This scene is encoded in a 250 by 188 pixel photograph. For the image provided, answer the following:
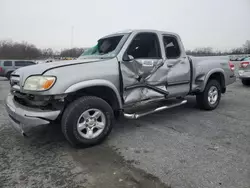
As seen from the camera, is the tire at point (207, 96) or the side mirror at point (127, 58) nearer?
the side mirror at point (127, 58)

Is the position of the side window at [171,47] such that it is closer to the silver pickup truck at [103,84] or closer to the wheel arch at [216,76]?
the silver pickup truck at [103,84]

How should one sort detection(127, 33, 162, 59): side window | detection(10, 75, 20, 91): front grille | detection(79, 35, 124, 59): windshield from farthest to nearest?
detection(127, 33, 162, 59): side window, detection(79, 35, 124, 59): windshield, detection(10, 75, 20, 91): front grille

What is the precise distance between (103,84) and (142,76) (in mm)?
901

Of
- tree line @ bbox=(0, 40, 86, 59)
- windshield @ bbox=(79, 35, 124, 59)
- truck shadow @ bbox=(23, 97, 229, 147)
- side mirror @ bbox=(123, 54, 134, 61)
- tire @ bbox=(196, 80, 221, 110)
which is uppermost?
tree line @ bbox=(0, 40, 86, 59)

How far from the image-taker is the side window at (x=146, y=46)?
3.90m

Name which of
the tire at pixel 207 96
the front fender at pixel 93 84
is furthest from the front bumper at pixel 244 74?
the front fender at pixel 93 84

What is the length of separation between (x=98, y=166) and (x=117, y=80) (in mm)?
1438

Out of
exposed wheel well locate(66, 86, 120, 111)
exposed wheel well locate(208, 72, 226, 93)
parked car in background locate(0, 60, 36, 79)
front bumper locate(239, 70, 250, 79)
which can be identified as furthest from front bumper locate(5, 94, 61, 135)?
parked car in background locate(0, 60, 36, 79)

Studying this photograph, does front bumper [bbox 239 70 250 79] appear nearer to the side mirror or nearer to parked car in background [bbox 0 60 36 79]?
the side mirror

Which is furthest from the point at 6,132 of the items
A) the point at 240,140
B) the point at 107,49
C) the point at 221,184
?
the point at 240,140

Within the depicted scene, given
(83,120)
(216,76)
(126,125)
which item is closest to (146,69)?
(126,125)

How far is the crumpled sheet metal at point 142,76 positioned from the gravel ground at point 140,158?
713 mm

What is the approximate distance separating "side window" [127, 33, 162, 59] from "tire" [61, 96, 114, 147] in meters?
1.34

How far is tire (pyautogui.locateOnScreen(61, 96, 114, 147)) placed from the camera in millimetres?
2871
